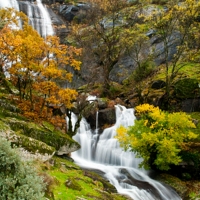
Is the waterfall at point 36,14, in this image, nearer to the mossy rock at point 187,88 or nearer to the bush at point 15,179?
the mossy rock at point 187,88

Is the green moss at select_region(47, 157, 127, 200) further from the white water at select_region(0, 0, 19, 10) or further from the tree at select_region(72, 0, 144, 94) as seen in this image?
the white water at select_region(0, 0, 19, 10)

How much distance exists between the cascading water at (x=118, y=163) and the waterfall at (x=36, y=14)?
26.8 m

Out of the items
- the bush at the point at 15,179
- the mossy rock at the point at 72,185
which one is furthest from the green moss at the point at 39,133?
the bush at the point at 15,179

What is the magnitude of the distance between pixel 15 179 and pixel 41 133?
32.4 ft

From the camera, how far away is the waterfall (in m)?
46.2

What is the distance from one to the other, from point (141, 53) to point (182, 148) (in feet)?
61.7

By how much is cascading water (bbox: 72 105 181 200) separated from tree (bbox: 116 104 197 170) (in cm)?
178

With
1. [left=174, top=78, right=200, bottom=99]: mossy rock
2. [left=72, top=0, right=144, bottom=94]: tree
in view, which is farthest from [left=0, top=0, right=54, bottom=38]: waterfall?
[left=174, top=78, right=200, bottom=99]: mossy rock

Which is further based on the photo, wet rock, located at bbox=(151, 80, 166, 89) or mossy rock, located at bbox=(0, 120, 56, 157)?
wet rock, located at bbox=(151, 80, 166, 89)

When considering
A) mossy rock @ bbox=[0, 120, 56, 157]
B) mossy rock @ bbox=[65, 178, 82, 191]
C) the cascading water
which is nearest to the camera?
mossy rock @ bbox=[65, 178, 82, 191]

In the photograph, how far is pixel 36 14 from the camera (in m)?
50.6

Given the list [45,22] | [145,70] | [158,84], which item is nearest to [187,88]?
[158,84]

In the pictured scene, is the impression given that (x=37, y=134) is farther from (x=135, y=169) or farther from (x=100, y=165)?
(x=135, y=169)

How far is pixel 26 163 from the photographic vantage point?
623 cm
